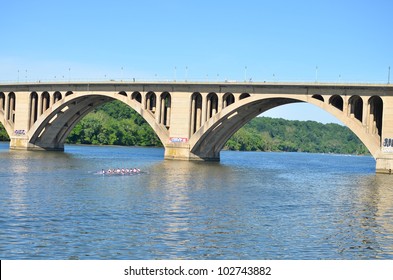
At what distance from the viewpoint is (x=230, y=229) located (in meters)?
32.5

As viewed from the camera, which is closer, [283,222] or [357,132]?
[283,222]

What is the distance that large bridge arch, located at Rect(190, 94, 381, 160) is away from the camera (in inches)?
3086

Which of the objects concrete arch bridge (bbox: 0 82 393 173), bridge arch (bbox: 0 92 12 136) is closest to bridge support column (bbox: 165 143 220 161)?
concrete arch bridge (bbox: 0 82 393 173)

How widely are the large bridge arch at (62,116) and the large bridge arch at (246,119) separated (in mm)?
11894

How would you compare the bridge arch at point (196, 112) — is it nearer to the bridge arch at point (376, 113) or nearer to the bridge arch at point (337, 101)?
the bridge arch at point (337, 101)

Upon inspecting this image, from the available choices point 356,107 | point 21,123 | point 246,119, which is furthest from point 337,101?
point 21,123

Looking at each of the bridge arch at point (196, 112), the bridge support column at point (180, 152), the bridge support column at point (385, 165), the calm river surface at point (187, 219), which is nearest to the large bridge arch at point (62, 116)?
the bridge support column at point (180, 152)

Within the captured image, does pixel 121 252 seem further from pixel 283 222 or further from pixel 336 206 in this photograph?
pixel 336 206

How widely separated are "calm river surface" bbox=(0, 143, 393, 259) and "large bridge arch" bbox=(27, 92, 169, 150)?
45508mm

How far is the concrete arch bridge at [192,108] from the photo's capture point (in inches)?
3071

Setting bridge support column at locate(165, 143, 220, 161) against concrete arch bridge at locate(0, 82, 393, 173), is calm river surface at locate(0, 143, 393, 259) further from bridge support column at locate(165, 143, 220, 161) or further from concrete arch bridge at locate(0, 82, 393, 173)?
bridge support column at locate(165, 143, 220, 161)
